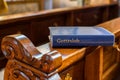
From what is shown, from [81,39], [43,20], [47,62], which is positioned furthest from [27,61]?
[43,20]

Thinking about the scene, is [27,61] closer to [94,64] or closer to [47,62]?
[47,62]

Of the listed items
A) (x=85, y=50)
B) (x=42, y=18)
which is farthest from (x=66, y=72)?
(x=42, y=18)

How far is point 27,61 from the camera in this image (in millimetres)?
477

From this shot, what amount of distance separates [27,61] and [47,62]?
69 mm

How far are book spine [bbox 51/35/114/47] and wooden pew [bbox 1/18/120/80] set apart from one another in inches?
0.7

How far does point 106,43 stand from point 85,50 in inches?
2.6

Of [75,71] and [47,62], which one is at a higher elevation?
[47,62]

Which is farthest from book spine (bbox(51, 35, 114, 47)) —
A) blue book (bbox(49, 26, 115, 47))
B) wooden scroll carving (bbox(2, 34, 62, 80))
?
wooden scroll carving (bbox(2, 34, 62, 80))

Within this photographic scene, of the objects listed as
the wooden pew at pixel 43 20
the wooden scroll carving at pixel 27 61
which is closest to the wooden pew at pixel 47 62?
the wooden scroll carving at pixel 27 61

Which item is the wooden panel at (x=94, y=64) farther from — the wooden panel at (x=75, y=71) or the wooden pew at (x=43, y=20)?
the wooden pew at (x=43, y=20)

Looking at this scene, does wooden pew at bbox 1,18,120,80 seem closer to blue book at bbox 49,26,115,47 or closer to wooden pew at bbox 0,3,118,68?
blue book at bbox 49,26,115,47

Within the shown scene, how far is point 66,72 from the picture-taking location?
580 millimetres

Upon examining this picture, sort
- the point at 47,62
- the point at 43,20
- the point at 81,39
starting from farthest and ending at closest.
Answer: the point at 43,20 < the point at 81,39 < the point at 47,62

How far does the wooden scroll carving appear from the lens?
1.44 ft
